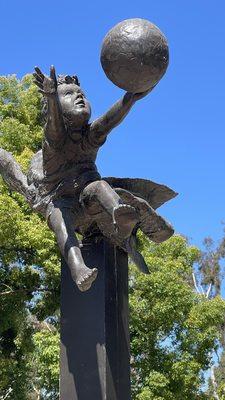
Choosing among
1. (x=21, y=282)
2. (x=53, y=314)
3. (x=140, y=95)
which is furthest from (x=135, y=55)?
(x=53, y=314)

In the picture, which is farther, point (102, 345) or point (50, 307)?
point (50, 307)

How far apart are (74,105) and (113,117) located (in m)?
0.43

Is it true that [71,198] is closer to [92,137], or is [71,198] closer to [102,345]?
[92,137]

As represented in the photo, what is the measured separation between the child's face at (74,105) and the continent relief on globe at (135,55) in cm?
52

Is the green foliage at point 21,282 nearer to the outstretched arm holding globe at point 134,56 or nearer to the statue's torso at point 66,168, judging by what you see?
the statue's torso at point 66,168

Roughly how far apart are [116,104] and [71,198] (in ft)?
3.12

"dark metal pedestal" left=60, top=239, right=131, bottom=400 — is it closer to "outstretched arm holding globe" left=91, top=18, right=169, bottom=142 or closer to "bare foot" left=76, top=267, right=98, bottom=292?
"bare foot" left=76, top=267, right=98, bottom=292

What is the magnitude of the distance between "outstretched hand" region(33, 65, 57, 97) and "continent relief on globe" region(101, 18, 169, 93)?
49 centimetres

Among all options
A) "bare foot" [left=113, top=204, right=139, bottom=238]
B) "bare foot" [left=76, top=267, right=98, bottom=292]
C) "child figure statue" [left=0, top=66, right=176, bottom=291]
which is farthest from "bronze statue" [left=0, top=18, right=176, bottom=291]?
"bare foot" [left=76, top=267, right=98, bottom=292]

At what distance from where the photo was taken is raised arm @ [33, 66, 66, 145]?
516 centimetres

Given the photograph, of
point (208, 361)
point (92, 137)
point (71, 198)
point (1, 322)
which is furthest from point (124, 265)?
point (208, 361)

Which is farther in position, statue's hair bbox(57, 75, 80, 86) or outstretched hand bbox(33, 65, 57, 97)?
statue's hair bbox(57, 75, 80, 86)

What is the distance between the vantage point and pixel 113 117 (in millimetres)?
5559

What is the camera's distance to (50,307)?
15.8m
